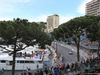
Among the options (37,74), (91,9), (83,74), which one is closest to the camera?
(37,74)

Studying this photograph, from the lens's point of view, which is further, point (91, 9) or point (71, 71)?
point (91, 9)

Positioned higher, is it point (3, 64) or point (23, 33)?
point (23, 33)

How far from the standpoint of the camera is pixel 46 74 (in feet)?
40.2

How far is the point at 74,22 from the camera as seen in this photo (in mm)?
20422

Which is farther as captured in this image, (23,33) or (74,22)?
(74,22)

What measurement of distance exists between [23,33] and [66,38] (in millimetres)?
10783

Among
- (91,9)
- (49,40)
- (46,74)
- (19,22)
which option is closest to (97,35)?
(49,40)

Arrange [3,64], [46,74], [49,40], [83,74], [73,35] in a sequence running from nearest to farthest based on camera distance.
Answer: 1. [46,74]
2. [83,74]
3. [49,40]
4. [3,64]
5. [73,35]

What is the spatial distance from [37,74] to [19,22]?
20.3ft

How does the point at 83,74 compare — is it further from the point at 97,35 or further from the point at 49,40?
the point at 97,35

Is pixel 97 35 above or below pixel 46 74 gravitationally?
above

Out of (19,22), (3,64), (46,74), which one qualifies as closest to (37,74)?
(46,74)

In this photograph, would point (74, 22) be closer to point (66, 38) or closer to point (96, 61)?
point (66, 38)

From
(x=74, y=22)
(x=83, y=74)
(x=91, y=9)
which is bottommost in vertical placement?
(x=83, y=74)
